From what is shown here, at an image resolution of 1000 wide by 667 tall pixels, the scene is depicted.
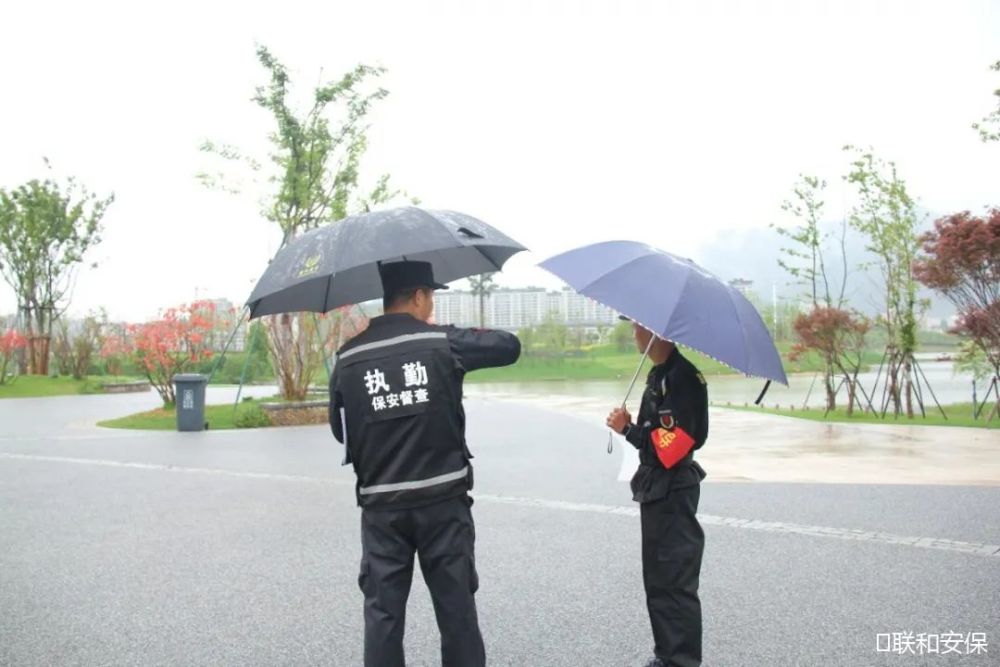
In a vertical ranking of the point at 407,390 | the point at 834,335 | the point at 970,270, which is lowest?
the point at 407,390

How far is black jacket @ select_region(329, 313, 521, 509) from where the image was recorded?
2623 mm

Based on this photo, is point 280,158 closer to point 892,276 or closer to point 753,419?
point 753,419

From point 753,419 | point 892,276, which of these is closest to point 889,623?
point 753,419

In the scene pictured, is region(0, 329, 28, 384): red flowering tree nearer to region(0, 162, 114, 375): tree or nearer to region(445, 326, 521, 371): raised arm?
region(0, 162, 114, 375): tree

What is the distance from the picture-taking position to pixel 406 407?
2.62 meters

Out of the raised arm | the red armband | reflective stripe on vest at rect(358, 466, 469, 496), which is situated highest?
the raised arm

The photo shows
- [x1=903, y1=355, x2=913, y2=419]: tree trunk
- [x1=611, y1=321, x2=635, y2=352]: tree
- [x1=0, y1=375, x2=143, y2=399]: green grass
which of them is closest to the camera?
[x1=903, y1=355, x2=913, y2=419]: tree trunk

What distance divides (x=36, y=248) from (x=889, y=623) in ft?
101

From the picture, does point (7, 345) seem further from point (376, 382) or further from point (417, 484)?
point (417, 484)

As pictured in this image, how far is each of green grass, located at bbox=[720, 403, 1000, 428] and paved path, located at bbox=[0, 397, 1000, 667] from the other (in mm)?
5992

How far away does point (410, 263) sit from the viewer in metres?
2.79

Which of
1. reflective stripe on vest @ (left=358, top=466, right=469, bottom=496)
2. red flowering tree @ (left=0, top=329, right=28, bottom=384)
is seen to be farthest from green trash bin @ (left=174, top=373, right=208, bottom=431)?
red flowering tree @ (left=0, top=329, right=28, bottom=384)

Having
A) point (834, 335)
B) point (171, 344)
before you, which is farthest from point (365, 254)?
point (171, 344)

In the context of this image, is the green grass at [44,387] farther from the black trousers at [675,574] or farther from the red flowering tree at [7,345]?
the black trousers at [675,574]
